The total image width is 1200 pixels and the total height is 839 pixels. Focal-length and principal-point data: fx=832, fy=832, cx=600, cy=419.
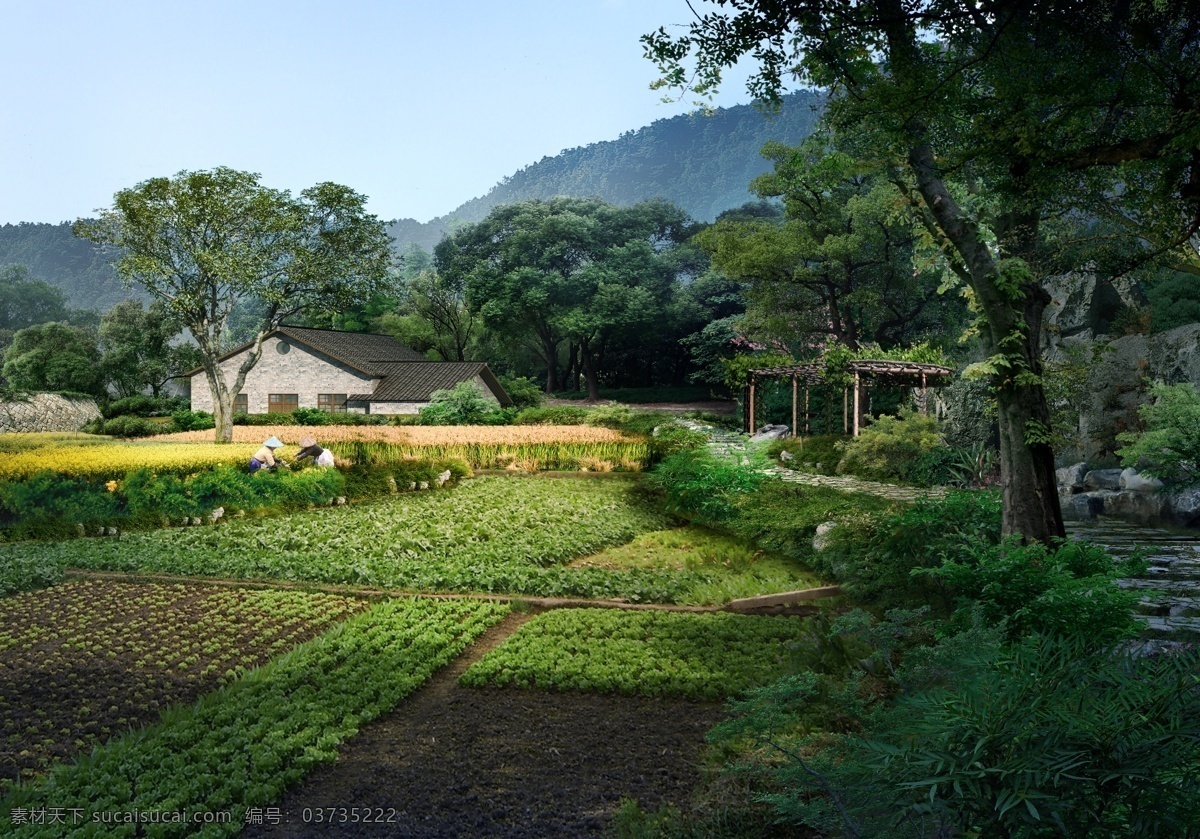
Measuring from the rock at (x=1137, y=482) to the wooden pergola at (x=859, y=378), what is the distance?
Answer: 211 inches

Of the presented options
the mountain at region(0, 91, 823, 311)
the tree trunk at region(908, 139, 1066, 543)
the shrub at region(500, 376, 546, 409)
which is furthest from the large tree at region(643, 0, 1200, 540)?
the mountain at region(0, 91, 823, 311)

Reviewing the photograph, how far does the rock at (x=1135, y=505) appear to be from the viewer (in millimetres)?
10422

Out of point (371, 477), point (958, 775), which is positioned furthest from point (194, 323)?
point (958, 775)

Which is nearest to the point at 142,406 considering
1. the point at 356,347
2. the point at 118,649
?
the point at 356,347

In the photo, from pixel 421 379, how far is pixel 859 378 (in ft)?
46.0

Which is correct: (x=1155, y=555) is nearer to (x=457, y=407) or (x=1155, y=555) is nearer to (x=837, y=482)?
(x=837, y=482)

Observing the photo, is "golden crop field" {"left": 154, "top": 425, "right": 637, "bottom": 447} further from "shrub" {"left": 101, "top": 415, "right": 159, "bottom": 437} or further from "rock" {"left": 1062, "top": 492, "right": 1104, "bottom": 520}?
"rock" {"left": 1062, "top": 492, "right": 1104, "bottom": 520}

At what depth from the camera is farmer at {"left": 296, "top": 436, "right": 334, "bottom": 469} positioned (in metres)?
12.0

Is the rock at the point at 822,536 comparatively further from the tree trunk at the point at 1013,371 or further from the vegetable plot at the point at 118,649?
the vegetable plot at the point at 118,649

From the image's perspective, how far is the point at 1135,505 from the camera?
10797 millimetres

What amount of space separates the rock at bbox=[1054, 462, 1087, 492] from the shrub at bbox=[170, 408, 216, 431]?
2055 centimetres

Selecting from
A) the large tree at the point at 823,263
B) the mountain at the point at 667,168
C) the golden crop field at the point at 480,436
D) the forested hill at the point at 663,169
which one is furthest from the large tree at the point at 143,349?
the forested hill at the point at 663,169

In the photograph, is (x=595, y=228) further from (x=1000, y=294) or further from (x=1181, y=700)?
(x=1181, y=700)

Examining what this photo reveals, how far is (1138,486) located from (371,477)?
1073 cm
